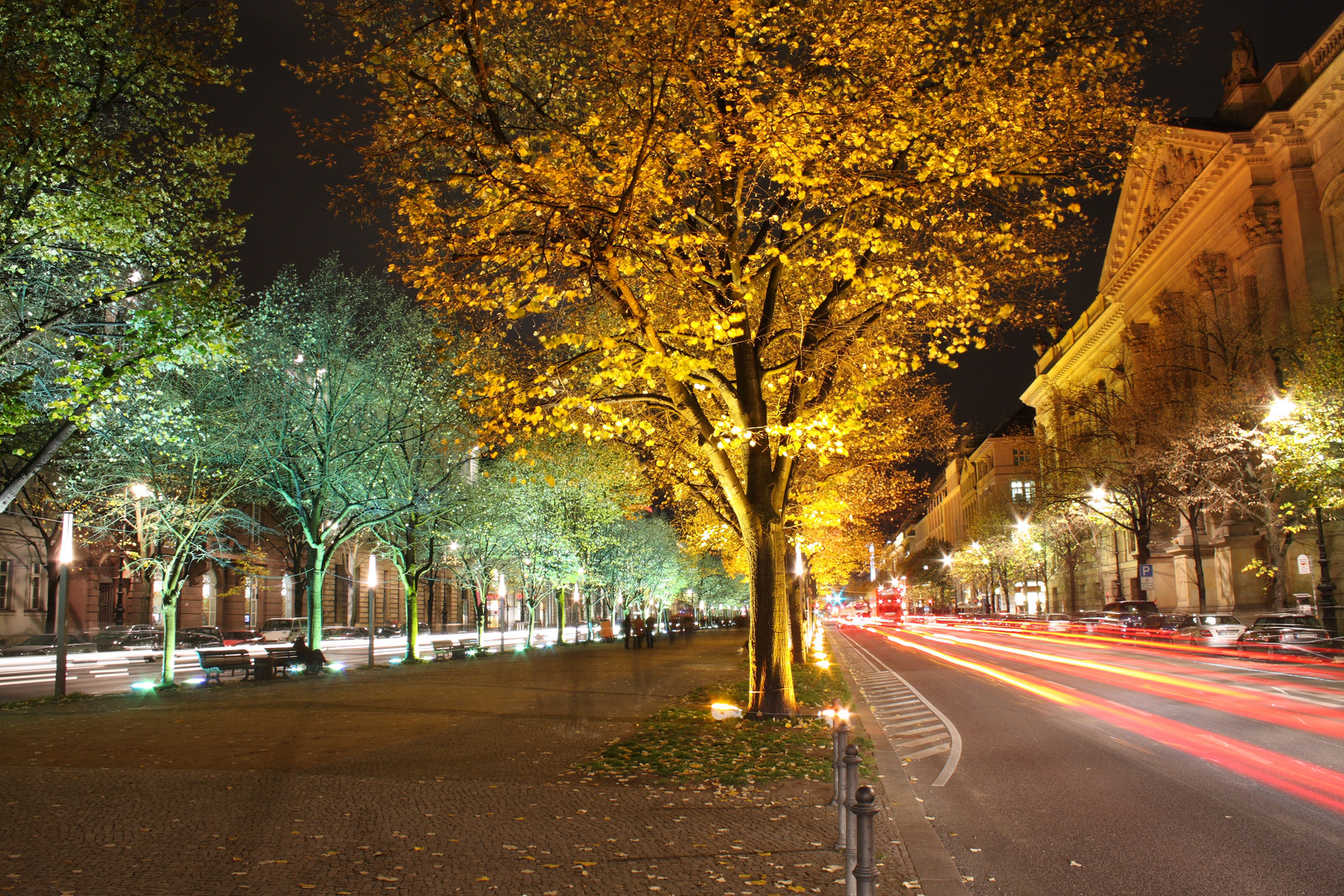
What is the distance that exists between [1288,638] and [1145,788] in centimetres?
2388

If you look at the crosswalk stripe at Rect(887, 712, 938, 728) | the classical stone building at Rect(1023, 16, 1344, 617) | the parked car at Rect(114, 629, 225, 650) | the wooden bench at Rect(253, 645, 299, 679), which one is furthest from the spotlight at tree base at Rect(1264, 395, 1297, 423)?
the parked car at Rect(114, 629, 225, 650)

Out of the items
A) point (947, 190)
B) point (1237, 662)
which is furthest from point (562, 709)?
point (1237, 662)

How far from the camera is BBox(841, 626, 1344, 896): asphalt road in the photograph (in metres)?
6.65

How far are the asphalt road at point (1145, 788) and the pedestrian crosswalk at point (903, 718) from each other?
1.01 ft

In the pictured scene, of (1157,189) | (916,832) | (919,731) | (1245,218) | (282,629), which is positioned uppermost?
(1157,189)

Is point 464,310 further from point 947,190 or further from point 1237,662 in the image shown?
point 1237,662

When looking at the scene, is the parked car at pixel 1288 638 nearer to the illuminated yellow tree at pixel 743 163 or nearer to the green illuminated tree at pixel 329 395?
the illuminated yellow tree at pixel 743 163

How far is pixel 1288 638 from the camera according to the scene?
2830cm

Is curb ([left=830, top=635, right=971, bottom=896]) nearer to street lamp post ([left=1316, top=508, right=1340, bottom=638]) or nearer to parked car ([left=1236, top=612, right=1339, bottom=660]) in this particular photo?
parked car ([left=1236, top=612, right=1339, bottom=660])

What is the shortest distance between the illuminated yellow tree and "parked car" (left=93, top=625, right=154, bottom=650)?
3842 centimetres

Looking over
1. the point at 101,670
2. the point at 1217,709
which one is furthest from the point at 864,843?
the point at 101,670

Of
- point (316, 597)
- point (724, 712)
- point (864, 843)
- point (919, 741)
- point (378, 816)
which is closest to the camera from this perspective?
point (864, 843)

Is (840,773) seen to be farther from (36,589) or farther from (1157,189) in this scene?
(1157,189)

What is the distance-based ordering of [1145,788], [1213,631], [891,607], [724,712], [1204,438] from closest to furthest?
[1145,788] → [724,712] → [1213,631] → [1204,438] → [891,607]
